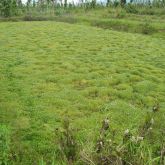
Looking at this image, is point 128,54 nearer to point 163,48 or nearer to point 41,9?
point 163,48

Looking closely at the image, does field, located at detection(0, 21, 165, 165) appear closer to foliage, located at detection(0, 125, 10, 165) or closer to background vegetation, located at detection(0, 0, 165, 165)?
background vegetation, located at detection(0, 0, 165, 165)

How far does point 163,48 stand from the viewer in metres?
25.6

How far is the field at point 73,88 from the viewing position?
10.4 metres

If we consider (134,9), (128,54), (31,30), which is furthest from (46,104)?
(134,9)

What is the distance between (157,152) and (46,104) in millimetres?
4705

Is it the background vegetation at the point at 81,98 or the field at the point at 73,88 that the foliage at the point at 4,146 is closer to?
the background vegetation at the point at 81,98

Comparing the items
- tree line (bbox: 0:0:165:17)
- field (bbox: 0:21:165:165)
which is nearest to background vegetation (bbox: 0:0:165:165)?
field (bbox: 0:21:165:165)

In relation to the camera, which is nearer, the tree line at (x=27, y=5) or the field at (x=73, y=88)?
the field at (x=73, y=88)

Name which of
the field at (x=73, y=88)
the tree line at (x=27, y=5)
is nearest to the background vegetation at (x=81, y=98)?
the field at (x=73, y=88)

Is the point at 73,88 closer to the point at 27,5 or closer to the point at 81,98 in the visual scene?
the point at 81,98

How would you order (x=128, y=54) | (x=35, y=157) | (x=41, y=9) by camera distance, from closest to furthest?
(x=35, y=157)
(x=128, y=54)
(x=41, y=9)

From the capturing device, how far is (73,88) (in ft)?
49.4

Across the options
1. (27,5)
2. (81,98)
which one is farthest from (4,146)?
(27,5)

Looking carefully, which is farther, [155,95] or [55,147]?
[155,95]
